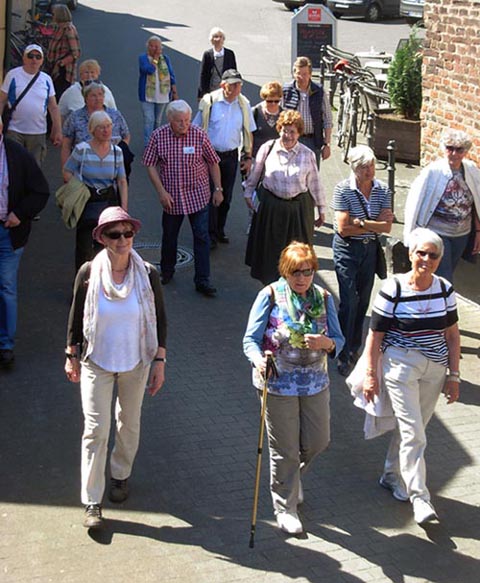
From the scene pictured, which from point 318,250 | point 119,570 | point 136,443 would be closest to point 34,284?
point 318,250

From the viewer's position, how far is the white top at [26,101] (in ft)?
40.3

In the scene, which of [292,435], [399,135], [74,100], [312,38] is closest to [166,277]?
[74,100]

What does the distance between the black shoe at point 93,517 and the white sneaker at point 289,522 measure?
1.07m

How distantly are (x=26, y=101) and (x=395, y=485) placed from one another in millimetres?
6872

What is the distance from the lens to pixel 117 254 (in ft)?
21.5

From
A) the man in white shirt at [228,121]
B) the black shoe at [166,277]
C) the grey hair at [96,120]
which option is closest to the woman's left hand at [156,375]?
the grey hair at [96,120]

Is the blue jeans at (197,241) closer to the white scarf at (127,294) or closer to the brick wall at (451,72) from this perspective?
the brick wall at (451,72)

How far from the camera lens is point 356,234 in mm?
8953

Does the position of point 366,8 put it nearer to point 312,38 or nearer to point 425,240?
point 312,38

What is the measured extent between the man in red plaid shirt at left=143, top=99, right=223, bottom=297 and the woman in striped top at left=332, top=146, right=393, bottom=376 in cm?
196

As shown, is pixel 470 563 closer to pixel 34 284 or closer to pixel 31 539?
pixel 31 539

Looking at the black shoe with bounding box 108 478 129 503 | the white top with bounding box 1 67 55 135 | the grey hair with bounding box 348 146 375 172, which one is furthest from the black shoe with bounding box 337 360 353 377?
the white top with bounding box 1 67 55 135

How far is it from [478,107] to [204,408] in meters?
5.08

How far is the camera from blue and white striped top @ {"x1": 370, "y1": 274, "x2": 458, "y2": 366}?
271 inches
